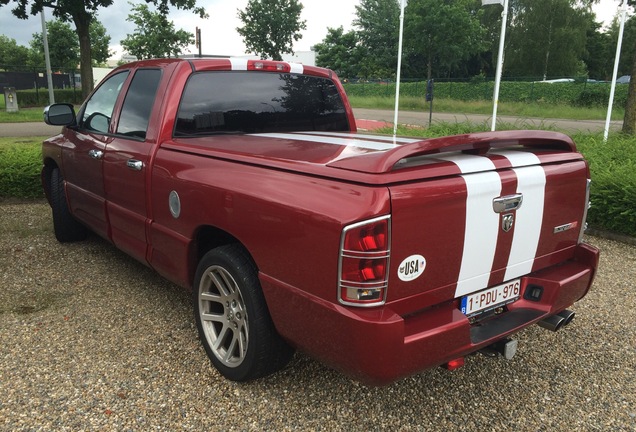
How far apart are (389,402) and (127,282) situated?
2.60 meters

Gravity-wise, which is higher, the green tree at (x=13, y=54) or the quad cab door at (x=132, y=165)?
the green tree at (x=13, y=54)

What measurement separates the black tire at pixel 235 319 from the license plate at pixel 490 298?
93 centimetres

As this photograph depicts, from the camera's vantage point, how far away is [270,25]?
5222 cm

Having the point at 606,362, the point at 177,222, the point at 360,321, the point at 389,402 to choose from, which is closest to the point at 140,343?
the point at 177,222

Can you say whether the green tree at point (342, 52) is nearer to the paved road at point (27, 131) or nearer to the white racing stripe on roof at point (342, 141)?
the paved road at point (27, 131)

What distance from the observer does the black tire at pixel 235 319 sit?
2.47 metres

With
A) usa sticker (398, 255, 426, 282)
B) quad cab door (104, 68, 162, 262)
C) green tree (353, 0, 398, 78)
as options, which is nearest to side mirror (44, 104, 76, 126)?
quad cab door (104, 68, 162, 262)

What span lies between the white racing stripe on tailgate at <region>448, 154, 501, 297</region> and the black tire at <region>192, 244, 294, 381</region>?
951 mm

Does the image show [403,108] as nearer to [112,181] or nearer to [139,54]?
→ [139,54]

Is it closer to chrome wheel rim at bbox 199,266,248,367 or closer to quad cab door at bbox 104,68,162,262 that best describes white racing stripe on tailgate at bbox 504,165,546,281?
chrome wheel rim at bbox 199,266,248,367

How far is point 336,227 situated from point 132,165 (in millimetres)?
1912

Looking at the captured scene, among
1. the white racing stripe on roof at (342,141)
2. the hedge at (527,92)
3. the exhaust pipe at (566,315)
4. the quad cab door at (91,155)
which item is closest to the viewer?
the white racing stripe on roof at (342,141)

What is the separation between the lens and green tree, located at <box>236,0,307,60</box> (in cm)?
5203

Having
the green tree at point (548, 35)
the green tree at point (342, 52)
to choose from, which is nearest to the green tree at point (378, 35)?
the green tree at point (342, 52)
